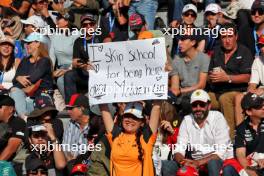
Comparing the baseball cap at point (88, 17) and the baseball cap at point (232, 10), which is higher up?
the baseball cap at point (232, 10)

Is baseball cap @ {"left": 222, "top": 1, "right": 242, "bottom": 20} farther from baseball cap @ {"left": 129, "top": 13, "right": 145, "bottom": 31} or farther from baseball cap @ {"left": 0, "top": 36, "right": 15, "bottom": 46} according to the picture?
baseball cap @ {"left": 0, "top": 36, "right": 15, "bottom": 46}

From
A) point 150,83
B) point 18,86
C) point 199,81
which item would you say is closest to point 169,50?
point 199,81

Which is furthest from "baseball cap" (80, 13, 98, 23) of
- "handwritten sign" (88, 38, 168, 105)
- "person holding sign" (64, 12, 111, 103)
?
"handwritten sign" (88, 38, 168, 105)

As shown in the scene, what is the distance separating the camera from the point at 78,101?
1482 cm

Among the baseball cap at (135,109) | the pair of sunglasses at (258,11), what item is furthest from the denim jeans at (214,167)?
the pair of sunglasses at (258,11)

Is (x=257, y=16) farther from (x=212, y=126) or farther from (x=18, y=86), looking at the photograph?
(x=18, y=86)

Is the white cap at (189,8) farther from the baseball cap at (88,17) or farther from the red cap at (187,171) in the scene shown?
the red cap at (187,171)

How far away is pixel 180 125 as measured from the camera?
14219mm

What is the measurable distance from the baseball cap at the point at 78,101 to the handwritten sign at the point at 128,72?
1.46 metres

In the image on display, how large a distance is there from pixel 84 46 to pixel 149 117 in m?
2.99

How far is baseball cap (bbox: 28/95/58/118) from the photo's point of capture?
14664mm

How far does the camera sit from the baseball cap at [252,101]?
13.6 m

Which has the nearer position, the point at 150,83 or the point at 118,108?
the point at 150,83

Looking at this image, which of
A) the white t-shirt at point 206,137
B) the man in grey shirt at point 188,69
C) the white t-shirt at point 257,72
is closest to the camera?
the white t-shirt at point 206,137
